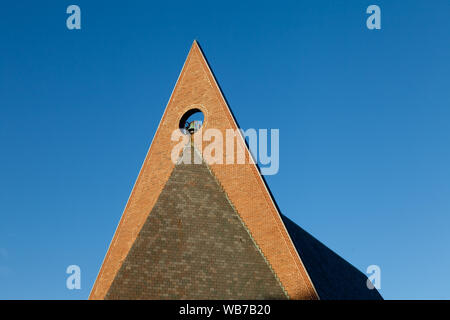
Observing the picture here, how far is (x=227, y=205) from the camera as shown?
17.2 metres

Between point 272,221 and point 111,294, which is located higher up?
point 272,221

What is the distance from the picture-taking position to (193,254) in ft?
49.2

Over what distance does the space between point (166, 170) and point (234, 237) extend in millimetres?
3920

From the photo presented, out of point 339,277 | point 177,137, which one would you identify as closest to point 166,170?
point 177,137

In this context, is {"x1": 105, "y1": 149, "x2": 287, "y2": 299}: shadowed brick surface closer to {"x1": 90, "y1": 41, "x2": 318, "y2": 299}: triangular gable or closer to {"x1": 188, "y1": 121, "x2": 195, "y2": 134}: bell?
{"x1": 90, "y1": 41, "x2": 318, "y2": 299}: triangular gable

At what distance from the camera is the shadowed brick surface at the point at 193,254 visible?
1399 centimetres

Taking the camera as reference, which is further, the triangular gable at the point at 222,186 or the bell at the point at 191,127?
the bell at the point at 191,127

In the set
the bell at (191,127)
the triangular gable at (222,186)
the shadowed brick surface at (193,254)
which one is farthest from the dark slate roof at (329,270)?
the bell at (191,127)

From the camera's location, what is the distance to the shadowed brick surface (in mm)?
13992

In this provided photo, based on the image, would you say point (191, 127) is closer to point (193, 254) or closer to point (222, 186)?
point (222, 186)

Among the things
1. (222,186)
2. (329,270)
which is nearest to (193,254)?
(222,186)

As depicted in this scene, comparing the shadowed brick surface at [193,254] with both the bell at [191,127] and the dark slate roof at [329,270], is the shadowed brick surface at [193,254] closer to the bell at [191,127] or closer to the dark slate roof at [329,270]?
the bell at [191,127]

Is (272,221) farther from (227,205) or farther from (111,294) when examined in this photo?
(111,294)
